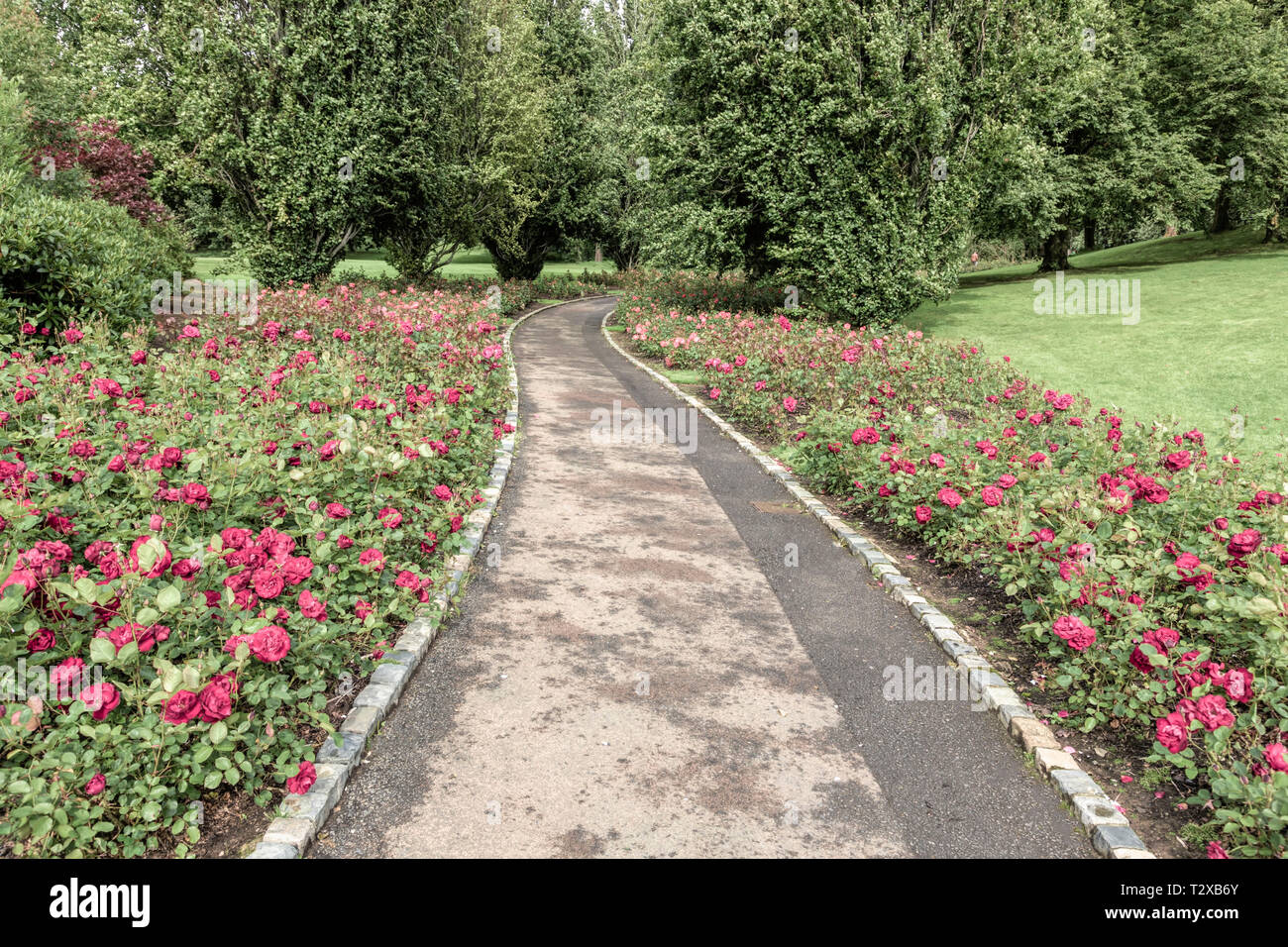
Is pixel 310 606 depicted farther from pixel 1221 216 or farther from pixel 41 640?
pixel 1221 216

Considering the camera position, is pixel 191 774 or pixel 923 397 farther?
pixel 923 397

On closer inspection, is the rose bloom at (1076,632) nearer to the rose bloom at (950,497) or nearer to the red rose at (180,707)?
the rose bloom at (950,497)

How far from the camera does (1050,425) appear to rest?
838 cm

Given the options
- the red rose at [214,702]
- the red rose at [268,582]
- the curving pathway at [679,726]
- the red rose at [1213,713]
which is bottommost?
the curving pathway at [679,726]

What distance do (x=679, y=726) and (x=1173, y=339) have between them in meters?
20.2

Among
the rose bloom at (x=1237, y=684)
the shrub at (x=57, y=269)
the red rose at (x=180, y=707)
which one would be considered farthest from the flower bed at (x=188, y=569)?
the rose bloom at (x=1237, y=684)

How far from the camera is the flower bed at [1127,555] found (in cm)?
354

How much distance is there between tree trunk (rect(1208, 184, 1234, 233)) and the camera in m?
37.3

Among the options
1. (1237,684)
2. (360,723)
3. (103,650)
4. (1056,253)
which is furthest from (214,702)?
(1056,253)

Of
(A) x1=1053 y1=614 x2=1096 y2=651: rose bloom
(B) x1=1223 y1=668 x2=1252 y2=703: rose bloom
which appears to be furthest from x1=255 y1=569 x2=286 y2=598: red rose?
(B) x1=1223 y1=668 x2=1252 y2=703: rose bloom

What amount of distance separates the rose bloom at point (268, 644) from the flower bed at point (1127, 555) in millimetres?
3924

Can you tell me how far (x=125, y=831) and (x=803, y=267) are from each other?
18.8 meters
